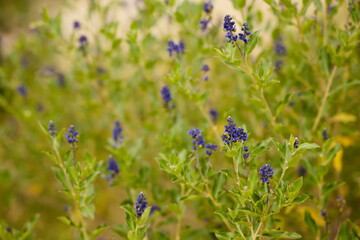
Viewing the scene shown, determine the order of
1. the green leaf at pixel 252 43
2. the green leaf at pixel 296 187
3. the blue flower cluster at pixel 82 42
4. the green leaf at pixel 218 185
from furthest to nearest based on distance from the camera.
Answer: the blue flower cluster at pixel 82 42
the green leaf at pixel 218 185
the green leaf at pixel 252 43
the green leaf at pixel 296 187

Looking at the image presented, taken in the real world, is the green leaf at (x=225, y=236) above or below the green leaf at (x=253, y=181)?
below

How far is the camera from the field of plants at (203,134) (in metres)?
0.96

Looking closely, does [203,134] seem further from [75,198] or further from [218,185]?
[75,198]

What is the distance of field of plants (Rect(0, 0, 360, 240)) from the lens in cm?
96

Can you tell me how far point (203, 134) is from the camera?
1142mm

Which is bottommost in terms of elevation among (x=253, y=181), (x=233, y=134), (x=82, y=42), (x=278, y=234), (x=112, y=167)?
(x=278, y=234)

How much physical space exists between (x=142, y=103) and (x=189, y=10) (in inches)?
30.9

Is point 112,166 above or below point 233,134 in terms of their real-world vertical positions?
above

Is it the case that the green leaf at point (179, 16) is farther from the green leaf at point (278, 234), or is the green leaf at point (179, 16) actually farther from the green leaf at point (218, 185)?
the green leaf at point (278, 234)

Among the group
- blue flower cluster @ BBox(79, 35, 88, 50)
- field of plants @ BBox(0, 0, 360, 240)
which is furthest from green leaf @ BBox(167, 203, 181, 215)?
blue flower cluster @ BBox(79, 35, 88, 50)

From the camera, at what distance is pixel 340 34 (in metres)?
1.08

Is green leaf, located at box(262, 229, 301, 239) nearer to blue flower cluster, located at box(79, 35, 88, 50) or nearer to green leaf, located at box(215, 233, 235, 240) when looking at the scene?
green leaf, located at box(215, 233, 235, 240)

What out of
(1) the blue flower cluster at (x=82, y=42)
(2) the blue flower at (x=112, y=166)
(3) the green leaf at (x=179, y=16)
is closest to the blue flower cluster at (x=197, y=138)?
(2) the blue flower at (x=112, y=166)

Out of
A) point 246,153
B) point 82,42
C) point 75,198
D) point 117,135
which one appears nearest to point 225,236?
point 246,153
